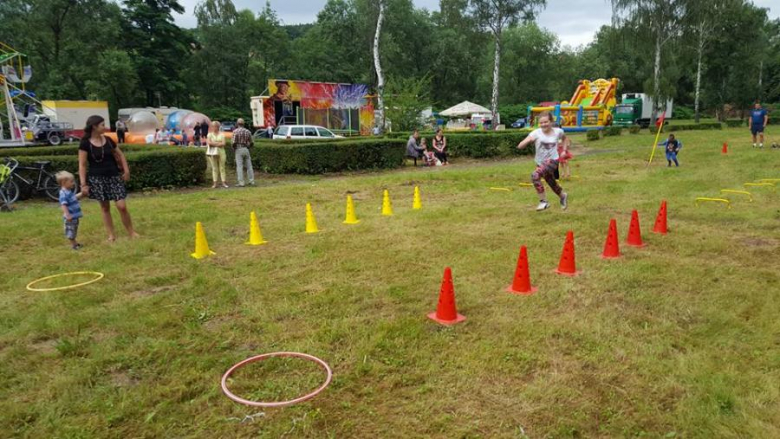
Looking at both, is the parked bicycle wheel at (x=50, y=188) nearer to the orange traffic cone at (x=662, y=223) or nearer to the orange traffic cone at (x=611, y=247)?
the orange traffic cone at (x=611, y=247)

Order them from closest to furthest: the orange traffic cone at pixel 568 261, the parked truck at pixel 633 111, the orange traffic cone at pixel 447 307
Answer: the orange traffic cone at pixel 447 307 → the orange traffic cone at pixel 568 261 → the parked truck at pixel 633 111

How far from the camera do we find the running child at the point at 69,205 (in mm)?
6258

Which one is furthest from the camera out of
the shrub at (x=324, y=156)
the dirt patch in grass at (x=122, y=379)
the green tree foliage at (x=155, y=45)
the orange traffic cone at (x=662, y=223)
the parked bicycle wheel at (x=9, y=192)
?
the green tree foliage at (x=155, y=45)

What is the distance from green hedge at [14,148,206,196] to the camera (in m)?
11.0

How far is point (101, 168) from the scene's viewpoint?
21.2 ft

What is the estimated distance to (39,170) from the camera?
10.6 meters

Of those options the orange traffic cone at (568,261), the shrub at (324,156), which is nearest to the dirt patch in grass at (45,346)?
the orange traffic cone at (568,261)

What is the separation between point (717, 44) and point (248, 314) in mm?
57854

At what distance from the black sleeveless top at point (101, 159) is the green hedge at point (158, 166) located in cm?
529

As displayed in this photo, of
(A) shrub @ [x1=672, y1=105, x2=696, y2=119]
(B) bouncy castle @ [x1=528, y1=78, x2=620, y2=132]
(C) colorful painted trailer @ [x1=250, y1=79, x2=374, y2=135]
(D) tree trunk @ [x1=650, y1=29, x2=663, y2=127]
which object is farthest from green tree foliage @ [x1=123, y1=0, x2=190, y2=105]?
(A) shrub @ [x1=672, y1=105, x2=696, y2=119]

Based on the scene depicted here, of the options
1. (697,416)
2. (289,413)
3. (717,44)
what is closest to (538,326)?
(697,416)

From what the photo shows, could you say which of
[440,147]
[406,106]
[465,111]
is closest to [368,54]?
[465,111]

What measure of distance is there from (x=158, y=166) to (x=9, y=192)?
9.71 ft

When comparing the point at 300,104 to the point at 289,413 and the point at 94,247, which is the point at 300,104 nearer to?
the point at 94,247
